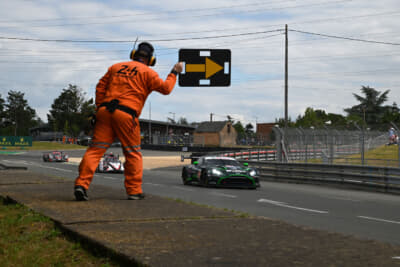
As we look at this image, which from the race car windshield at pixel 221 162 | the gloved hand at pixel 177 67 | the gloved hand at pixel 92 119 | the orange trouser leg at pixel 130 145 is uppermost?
the gloved hand at pixel 177 67

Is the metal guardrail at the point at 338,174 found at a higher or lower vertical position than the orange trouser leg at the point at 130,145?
lower

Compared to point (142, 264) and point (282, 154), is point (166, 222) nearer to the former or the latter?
point (142, 264)

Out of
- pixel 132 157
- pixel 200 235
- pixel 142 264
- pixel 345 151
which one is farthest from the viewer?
pixel 345 151

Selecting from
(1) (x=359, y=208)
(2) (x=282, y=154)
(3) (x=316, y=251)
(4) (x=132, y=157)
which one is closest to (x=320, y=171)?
(2) (x=282, y=154)

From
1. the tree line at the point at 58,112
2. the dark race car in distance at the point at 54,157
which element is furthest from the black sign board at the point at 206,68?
the tree line at the point at 58,112

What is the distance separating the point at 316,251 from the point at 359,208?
28.2 ft

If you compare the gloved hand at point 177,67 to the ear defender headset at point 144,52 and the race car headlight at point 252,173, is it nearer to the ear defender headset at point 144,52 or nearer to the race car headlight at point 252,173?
the ear defender headset at point 144,52

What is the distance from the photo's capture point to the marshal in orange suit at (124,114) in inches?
251

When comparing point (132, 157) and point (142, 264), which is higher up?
point (132, 157)

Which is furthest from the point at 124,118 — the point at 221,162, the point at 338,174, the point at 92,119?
the point at 338,174

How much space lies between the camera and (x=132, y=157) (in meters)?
6.52

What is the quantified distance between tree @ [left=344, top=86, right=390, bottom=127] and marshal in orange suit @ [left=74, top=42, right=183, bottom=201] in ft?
338

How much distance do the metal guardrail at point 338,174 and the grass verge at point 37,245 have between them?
14422 mm

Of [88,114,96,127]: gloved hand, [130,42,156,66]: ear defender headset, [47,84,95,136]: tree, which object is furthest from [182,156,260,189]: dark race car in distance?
[47,84,95,136]: tree
